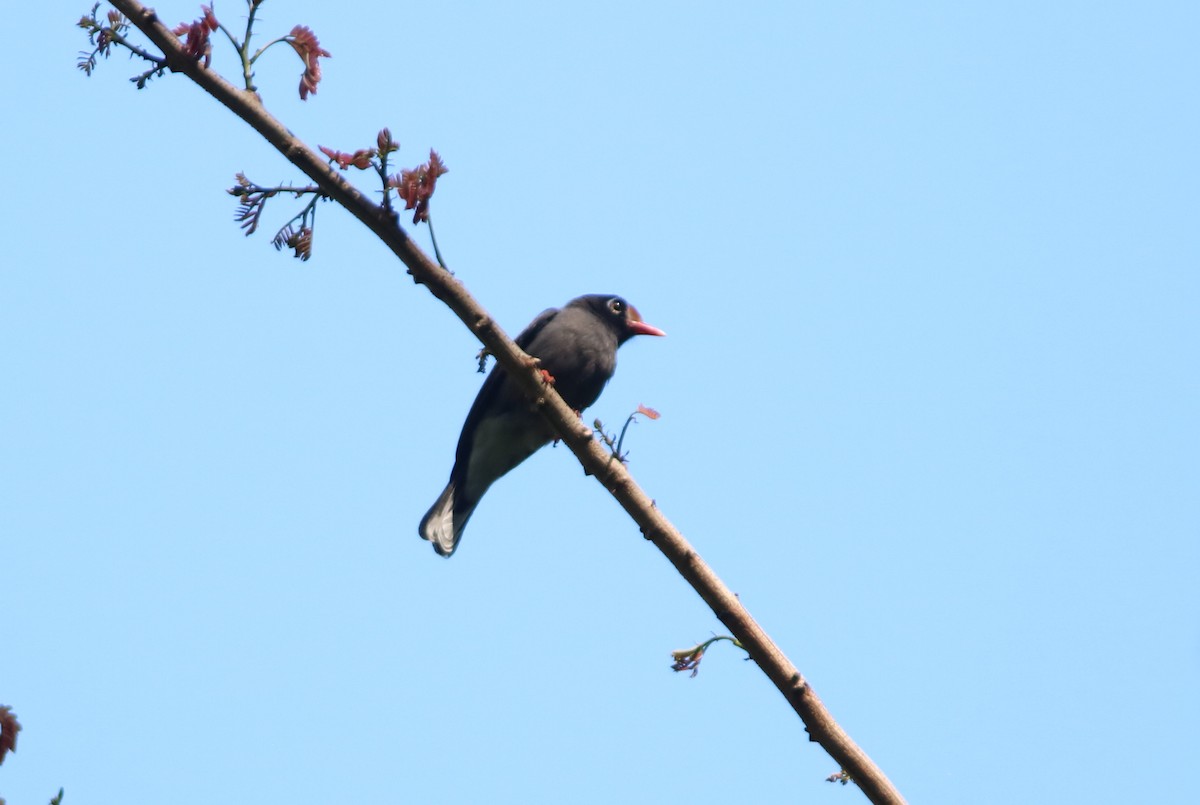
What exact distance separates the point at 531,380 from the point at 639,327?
427cm

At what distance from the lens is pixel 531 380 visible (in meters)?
4.17

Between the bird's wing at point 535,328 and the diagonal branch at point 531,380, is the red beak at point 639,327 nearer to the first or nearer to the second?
the bird's wing at point 535,328

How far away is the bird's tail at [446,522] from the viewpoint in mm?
7211

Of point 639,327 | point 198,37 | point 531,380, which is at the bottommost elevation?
point 531,380

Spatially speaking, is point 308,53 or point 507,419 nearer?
point 308,53

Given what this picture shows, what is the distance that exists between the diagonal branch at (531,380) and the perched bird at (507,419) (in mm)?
2862

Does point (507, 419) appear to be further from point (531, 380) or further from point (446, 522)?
point (531, 380)

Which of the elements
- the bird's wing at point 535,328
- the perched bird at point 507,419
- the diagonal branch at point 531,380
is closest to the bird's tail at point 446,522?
the perched bird at point 507,419

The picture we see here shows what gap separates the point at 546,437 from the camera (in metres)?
7.20

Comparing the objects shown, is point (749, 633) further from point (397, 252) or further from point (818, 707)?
point (397, 252)

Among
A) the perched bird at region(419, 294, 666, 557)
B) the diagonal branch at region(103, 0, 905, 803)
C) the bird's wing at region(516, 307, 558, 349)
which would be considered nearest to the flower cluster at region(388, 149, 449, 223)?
the diagonal branch at region(103, 0, 905, 803)

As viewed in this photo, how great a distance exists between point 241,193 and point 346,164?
401 mm

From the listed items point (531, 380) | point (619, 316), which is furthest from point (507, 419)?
point (531, 380)

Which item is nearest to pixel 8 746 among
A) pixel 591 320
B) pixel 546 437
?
pixel 546 437
